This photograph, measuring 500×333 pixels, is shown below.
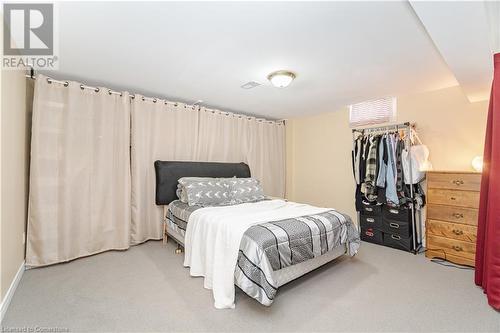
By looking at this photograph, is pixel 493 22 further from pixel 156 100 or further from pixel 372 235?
pixel 156 100

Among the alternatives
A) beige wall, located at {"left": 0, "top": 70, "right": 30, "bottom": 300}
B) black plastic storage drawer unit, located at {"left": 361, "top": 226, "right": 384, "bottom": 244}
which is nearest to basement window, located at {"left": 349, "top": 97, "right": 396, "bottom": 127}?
black plastic storage drawer unit, located at {"left": 361, "top": 226, "right": 384, "bottom": 244}

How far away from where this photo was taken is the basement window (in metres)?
3.71

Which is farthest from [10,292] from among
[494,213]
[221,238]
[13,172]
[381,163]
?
[381,163]

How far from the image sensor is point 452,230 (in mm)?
2797

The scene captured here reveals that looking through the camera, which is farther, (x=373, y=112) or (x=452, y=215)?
(x=373, y=112)

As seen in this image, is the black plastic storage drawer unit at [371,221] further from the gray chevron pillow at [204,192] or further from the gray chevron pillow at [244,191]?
the gray chevron pillow at [204,192]

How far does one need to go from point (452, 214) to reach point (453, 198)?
Result: 0.63 feet

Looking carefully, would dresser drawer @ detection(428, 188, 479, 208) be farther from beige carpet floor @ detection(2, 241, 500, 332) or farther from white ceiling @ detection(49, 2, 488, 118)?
white ceiling @ detection(49, 2, 488, 118)

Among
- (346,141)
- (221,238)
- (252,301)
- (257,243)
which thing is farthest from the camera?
(346,141)

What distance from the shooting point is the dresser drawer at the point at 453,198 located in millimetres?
2662

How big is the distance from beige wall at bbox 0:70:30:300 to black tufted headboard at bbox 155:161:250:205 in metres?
1.42

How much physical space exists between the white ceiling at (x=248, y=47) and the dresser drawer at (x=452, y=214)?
1.57 m

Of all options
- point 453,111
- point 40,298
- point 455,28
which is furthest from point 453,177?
point 40,298

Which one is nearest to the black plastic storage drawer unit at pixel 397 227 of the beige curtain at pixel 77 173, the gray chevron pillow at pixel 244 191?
the gray chevron pillow at pixel 244 191
